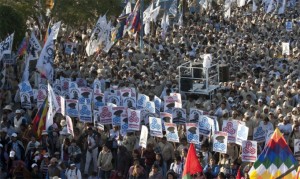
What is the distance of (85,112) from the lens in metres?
20.8

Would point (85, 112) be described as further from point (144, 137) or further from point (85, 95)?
point (144, 137)

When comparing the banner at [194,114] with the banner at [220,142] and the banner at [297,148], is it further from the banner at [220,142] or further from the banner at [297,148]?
the banner at [297,148]

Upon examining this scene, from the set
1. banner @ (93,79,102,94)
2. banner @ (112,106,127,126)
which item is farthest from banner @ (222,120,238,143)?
banner @ (93,79,102,94)

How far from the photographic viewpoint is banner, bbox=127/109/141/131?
1988 centimetres

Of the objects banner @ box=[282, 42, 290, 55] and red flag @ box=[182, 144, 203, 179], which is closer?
red flag @ box=[182, 144, 203, 179]

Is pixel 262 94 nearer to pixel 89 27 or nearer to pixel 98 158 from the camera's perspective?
pixel 98 158

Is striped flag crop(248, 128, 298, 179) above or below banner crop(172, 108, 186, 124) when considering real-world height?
below

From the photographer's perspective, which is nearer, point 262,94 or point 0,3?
point 262,94

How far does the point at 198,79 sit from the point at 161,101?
3979mm

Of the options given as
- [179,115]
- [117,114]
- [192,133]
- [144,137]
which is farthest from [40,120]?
[192,133]

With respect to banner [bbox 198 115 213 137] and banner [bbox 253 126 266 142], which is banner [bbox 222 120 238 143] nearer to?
banner [bbox 198 115 213 137]

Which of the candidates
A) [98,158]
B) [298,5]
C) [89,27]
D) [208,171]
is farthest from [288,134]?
[298,5]

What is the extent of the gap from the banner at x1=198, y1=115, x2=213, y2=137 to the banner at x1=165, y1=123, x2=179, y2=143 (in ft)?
2.25

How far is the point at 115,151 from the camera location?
63.5ft
